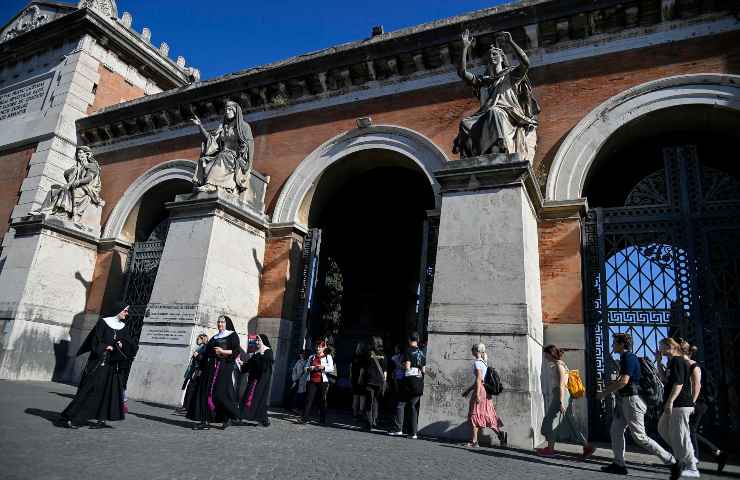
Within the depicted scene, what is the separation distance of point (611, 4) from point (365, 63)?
4872mm

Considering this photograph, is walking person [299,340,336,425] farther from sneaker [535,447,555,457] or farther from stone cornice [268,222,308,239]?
stone cornice [268,222,308,239]

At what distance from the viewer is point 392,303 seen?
1492 cm

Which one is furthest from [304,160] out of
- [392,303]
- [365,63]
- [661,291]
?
[661,291]

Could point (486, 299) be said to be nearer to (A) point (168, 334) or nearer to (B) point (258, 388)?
(B) point (258, 388)

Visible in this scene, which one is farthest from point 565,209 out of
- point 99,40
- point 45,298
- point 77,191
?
point 99,40

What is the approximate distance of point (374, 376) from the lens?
7621 mm

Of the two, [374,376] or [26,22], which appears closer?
[374,376]

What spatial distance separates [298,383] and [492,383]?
4.49 m

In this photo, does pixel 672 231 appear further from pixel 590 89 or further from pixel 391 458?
pixel 391 458

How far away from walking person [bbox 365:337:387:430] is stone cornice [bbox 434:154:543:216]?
2598 millimetres

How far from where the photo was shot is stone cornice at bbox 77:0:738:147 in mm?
9008

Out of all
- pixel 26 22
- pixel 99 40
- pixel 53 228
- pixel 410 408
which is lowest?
pixel 410 408

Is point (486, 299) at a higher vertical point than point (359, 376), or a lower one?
higher

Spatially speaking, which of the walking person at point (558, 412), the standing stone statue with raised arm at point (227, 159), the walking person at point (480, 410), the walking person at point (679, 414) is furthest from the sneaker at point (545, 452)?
the standing stone statue with raised arm at point (227, 159)
